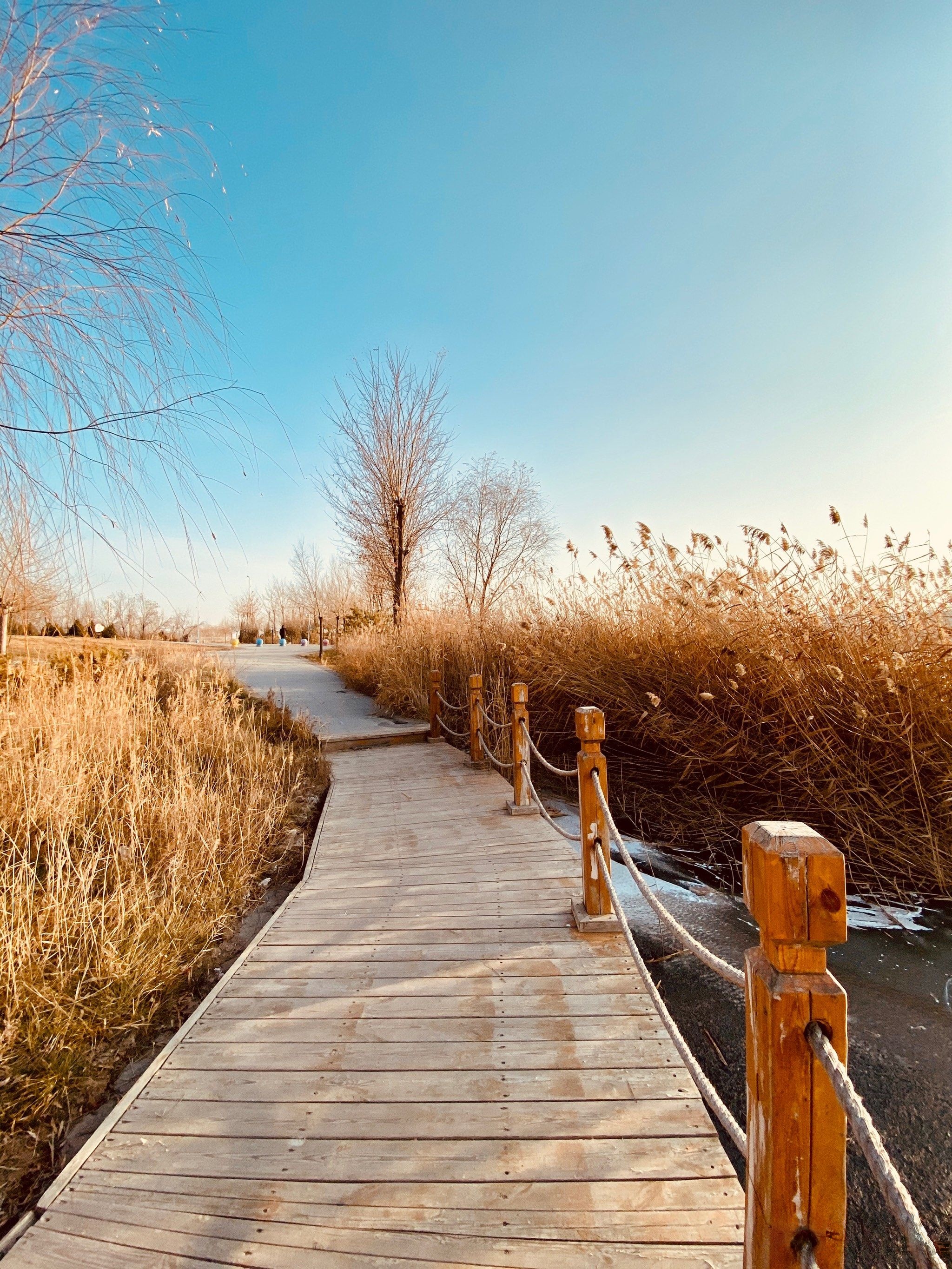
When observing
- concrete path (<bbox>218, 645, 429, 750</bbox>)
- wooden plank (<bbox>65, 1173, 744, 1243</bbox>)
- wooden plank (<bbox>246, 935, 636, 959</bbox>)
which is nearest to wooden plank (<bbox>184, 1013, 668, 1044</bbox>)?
wooden plank (<bbox>246, 935, 636, 959</bbox>)

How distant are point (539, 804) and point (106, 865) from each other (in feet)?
9.60

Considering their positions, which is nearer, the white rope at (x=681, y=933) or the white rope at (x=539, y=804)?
the white rope at (x=681, y=933)

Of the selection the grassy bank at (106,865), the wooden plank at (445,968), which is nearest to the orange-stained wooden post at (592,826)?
the wooden plank at (445,968)

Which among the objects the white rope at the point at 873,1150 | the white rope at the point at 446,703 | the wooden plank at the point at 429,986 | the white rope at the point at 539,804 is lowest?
the wooden plank at the point at 429,986

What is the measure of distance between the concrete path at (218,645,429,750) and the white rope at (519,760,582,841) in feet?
12.7

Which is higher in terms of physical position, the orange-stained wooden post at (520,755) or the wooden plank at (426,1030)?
the orange-stained wooden post at (520,755)

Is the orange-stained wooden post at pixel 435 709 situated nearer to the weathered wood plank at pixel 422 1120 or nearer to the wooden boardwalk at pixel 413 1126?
the wooden boardwalk at pixel 413 1126

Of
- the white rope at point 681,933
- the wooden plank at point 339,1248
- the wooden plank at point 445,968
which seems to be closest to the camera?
the white rope at point 681,933

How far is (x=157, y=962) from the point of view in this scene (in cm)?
297

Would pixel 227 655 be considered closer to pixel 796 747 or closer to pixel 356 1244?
pixel 796 747

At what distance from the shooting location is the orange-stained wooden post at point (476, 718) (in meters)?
6.62

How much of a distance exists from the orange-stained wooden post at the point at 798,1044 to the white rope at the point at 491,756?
12.8ft

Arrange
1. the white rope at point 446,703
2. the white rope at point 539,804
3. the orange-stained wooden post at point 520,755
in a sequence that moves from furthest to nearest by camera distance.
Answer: the white rope at point 446,703
the orange-stained wooden post at point 520,755
the white rope at point 539,804

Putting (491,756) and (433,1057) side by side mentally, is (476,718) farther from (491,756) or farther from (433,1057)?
(433,1057)
